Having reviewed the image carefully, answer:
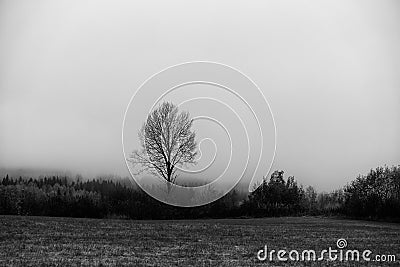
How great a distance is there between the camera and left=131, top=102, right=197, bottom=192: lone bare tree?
49781 millimetres

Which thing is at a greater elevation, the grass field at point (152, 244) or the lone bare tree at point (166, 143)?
the lone bare tree at point (166, 143)

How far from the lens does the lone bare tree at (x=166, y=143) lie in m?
49.8

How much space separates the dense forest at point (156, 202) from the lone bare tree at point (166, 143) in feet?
14.3

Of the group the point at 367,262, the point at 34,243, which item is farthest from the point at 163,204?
the point at 367,262

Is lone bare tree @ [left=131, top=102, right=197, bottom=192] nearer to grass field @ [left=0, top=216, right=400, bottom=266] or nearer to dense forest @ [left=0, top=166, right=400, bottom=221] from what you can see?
dense forest @ [left=0, top=166, right=400, bottom=221]

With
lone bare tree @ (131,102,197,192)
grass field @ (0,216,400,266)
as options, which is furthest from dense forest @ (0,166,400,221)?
grass field @ (0,216,400,266)

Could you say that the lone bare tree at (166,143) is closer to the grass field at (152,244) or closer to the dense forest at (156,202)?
the dense forest at (156,202)

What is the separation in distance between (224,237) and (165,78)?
30.3ft

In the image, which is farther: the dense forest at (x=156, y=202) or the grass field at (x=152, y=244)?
the dense forest at (x=156, y=202)

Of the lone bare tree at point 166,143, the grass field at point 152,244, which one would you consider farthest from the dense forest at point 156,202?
the grass field at point 152,244

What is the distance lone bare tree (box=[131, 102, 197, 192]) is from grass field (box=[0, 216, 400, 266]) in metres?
19.7

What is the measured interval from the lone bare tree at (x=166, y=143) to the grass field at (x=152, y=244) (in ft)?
64.8

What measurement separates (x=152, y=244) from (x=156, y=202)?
2400 centimetres

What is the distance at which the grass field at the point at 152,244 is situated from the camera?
18.2 m
